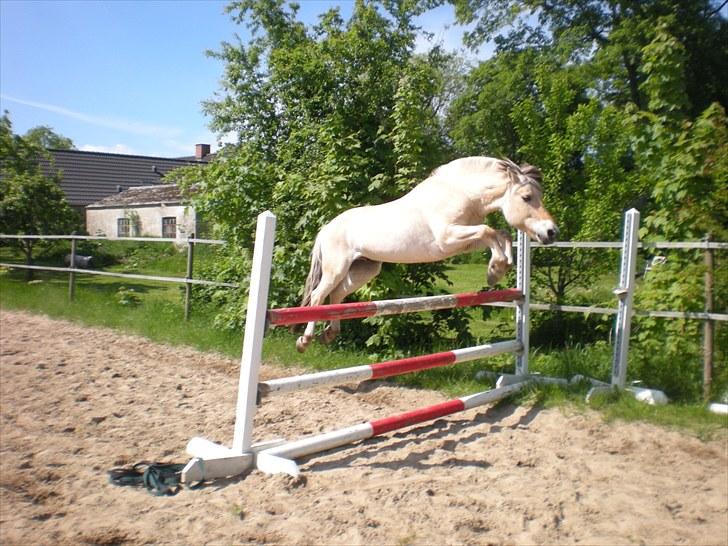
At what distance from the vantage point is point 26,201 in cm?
1502

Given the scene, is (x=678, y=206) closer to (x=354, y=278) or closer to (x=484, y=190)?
(x=484, y=190)

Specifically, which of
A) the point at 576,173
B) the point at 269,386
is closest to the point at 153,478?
the point at 269,386

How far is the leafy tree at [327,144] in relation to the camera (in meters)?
6.34

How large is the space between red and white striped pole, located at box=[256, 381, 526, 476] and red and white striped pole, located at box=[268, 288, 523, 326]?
2.21 feet

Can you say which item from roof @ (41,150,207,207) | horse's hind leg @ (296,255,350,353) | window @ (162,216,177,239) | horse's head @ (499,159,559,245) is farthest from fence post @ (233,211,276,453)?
roof @ (41,150,207,207)

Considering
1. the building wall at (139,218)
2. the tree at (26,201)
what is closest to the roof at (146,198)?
the building wall at (139,218)

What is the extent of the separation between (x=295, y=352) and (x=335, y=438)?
3170mm

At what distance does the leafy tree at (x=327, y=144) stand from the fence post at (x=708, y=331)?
2.61 metres

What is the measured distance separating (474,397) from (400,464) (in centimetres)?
113

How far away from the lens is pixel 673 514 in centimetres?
281

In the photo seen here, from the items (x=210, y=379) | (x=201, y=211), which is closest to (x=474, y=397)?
(x=210, y=379)

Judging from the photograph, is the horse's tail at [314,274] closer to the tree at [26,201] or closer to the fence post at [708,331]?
the fence post at [708,331]

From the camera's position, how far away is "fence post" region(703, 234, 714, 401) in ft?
14.9

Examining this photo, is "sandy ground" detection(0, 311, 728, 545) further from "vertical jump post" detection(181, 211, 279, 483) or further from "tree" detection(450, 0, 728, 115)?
"tree" detection(450, 0, 728, 115)
